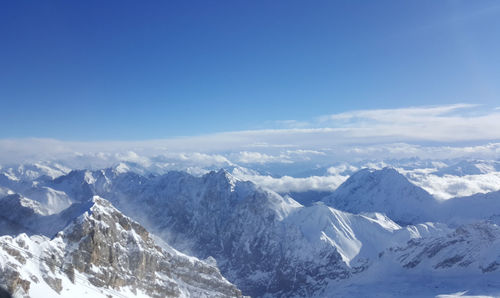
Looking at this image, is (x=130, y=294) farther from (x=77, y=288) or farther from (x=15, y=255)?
(x=15, y=255)

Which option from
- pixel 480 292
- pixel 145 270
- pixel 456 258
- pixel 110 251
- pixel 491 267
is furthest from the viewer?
pixel 456 258

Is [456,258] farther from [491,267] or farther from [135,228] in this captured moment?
[135,228]

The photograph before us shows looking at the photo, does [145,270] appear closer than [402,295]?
Yes

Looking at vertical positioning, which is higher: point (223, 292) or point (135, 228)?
point (135, 228)

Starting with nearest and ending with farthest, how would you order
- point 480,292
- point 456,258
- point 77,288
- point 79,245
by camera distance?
point 77,288
point 79,245
point 480,292
point 456,258

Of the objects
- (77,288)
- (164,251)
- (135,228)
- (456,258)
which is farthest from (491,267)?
(77,288)

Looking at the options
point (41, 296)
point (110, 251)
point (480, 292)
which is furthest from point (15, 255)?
point (480, 292)

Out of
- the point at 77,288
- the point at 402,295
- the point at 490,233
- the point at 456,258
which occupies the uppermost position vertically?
the point at 77,288
